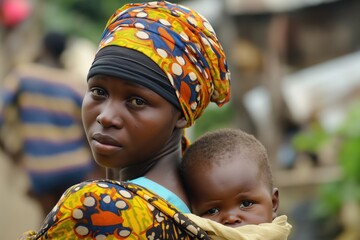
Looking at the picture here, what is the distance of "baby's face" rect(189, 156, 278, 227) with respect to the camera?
276 centimetres

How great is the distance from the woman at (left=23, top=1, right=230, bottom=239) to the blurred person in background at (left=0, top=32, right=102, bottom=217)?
3.87 m

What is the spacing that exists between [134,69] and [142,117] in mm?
128

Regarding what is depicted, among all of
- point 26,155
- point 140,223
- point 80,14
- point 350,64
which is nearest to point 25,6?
point 26,155

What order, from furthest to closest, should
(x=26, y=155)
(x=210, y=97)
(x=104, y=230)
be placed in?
(x=26, y=155)
(x=210, y=97)
(x=104, y=230)

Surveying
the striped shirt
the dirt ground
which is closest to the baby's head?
the striped shirt

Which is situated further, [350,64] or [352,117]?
[350,64]

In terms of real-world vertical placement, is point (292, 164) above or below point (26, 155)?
below

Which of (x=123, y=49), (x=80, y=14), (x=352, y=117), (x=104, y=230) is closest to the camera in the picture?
(x=104, y=230)

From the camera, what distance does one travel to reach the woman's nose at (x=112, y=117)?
2686 millimetres

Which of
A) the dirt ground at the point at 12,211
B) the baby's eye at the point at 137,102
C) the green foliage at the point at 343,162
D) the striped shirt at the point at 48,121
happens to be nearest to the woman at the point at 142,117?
the baby's eye at the point at 137,102

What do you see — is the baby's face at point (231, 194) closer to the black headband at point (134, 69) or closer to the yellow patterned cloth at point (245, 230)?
the yellow patterned cloth at point (245, 230)

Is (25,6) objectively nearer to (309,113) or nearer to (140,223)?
(309,113)

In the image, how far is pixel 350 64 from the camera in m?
13.1

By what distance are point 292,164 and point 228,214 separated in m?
7.60
